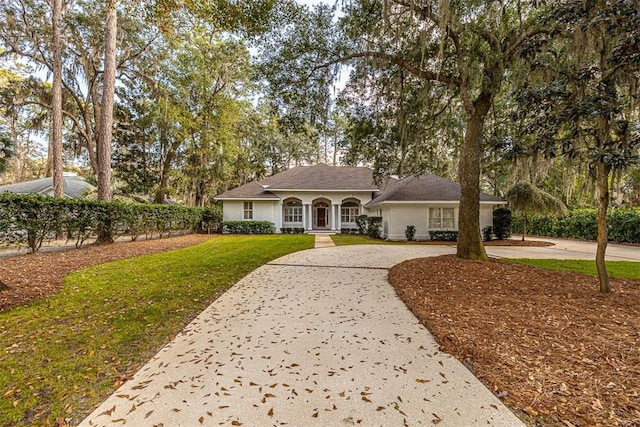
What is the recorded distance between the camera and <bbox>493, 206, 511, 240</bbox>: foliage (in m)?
14.9

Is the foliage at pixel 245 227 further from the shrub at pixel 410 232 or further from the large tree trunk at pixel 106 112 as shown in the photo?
the shrub at pixel 410 232

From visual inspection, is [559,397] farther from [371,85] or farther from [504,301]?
[371,85]

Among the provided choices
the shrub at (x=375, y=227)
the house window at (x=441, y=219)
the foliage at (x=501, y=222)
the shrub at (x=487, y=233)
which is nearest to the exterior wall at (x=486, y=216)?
the shrub at (x=487, y=233)

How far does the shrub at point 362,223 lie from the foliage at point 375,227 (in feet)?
3.54

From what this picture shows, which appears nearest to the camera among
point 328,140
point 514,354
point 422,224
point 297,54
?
point 514,354

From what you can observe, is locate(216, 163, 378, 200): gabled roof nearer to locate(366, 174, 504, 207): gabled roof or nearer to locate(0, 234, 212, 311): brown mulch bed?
locate(366, 174, 504, 207): gabled roof

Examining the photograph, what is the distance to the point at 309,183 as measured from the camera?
1967cm

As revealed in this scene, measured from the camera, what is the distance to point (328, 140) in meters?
33.2

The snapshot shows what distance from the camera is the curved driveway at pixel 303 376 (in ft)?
6.70

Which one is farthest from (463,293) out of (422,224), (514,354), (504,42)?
(422,224)

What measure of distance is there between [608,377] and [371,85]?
8604mm

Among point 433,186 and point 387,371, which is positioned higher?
point 433,186

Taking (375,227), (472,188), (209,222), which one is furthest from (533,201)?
(209,222)

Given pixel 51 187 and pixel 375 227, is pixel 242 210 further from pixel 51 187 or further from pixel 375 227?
pixel 51 187
